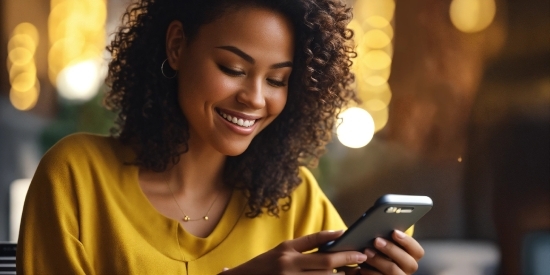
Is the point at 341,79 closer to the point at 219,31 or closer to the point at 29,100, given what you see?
the point at 219,31

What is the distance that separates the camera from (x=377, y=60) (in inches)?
87.3

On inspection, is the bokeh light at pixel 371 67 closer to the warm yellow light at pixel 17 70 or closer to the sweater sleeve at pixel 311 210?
the sweater sleeve at pixel 311 210

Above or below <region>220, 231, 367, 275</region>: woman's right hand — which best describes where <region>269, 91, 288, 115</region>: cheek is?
above

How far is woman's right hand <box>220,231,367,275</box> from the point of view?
1.08 m

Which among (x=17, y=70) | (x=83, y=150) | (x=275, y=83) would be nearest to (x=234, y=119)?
(x=275, y=83)

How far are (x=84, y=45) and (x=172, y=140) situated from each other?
1.24 meters

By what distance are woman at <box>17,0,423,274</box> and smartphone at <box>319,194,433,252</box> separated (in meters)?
0.02

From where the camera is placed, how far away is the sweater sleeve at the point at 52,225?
3.97ft

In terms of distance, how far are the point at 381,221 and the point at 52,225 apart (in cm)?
63

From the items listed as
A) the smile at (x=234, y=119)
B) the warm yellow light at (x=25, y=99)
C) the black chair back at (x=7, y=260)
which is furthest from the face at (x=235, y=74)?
the warm yellow light at (x=25, y=99)

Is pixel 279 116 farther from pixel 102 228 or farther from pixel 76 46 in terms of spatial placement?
pixel 76 46

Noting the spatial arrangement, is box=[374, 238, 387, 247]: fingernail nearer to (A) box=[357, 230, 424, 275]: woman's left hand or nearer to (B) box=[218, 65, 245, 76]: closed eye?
(A) box=[357, 230, 424, 275]: woman's left hand

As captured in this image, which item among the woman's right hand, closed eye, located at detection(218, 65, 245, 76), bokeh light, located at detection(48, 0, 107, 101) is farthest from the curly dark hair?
bokeh light, located at detection(48, 0, 107, 101)

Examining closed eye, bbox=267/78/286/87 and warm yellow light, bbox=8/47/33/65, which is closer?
closed eye, bbox=267/78/286/87
